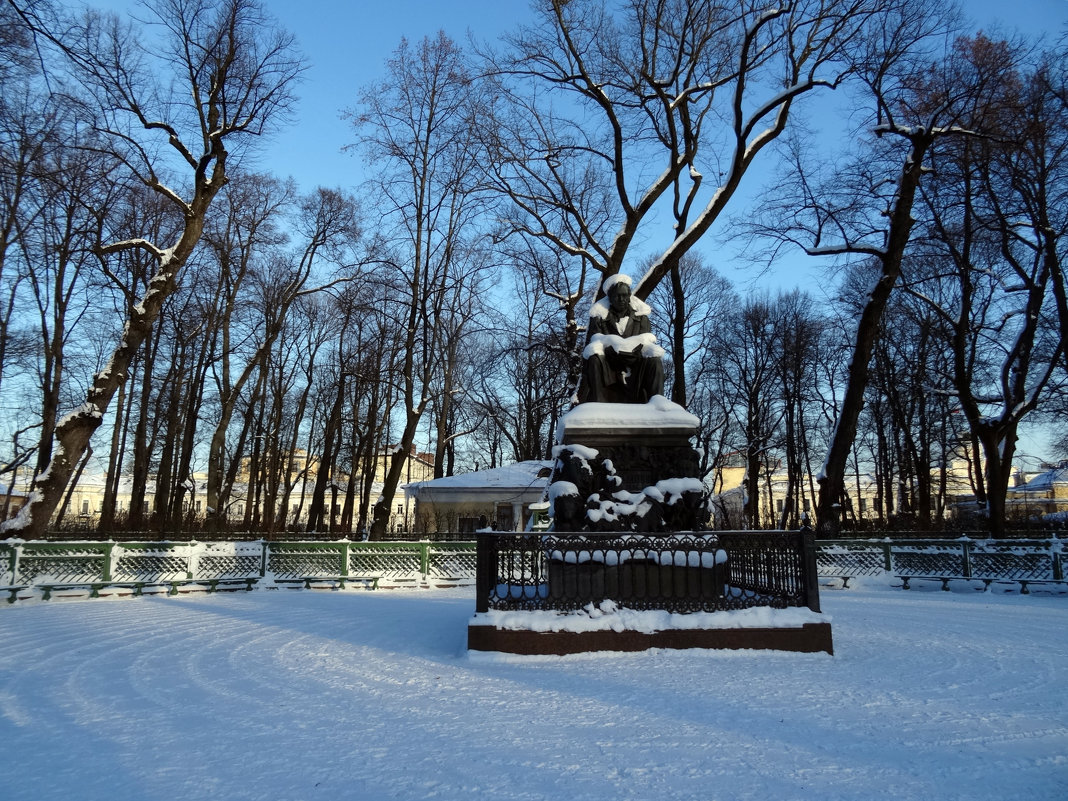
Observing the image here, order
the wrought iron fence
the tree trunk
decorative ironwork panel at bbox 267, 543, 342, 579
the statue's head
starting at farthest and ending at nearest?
the tree trunk → decorative ironwork panel at bbox 267, 543, 342, 579 → the wrought iron fence → the statue's head

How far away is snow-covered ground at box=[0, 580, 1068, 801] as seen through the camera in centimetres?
343

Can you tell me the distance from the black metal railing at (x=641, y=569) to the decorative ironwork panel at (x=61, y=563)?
34.8 feet

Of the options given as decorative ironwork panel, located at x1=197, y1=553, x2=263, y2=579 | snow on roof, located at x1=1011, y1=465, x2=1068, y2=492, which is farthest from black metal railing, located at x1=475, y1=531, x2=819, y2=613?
snow on roof, located at x1=1011, y1=465, x2=1068, y2=492

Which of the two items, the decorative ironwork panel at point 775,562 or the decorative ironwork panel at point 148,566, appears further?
the decorative ironwork panel at point 148,566

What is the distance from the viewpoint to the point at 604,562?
7199mm

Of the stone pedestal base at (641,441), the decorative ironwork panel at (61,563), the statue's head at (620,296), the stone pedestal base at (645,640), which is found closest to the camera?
the stone pedestal base at (645,640)

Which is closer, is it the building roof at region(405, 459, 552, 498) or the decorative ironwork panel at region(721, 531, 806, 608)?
the decorative ironwork panel at region(721, 531, 806, 608)

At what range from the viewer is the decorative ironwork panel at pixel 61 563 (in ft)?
42.2

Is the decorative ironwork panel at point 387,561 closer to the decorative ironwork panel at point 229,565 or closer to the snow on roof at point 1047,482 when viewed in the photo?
the decorative ironwork panel at point 229,565

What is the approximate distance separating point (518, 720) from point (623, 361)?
17.9 feet

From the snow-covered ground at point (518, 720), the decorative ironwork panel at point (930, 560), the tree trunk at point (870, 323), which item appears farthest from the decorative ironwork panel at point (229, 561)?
the decorative ironwork panel at point (930, 560)

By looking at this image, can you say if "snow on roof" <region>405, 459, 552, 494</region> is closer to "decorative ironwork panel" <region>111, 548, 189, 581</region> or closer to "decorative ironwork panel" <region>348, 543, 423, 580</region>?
"decorative ironwork panel" <region>348, 543, 423, 580</region>

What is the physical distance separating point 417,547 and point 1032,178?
1816 centimetres

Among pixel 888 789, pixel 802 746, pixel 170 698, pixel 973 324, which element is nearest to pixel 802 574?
pixel 802 746
